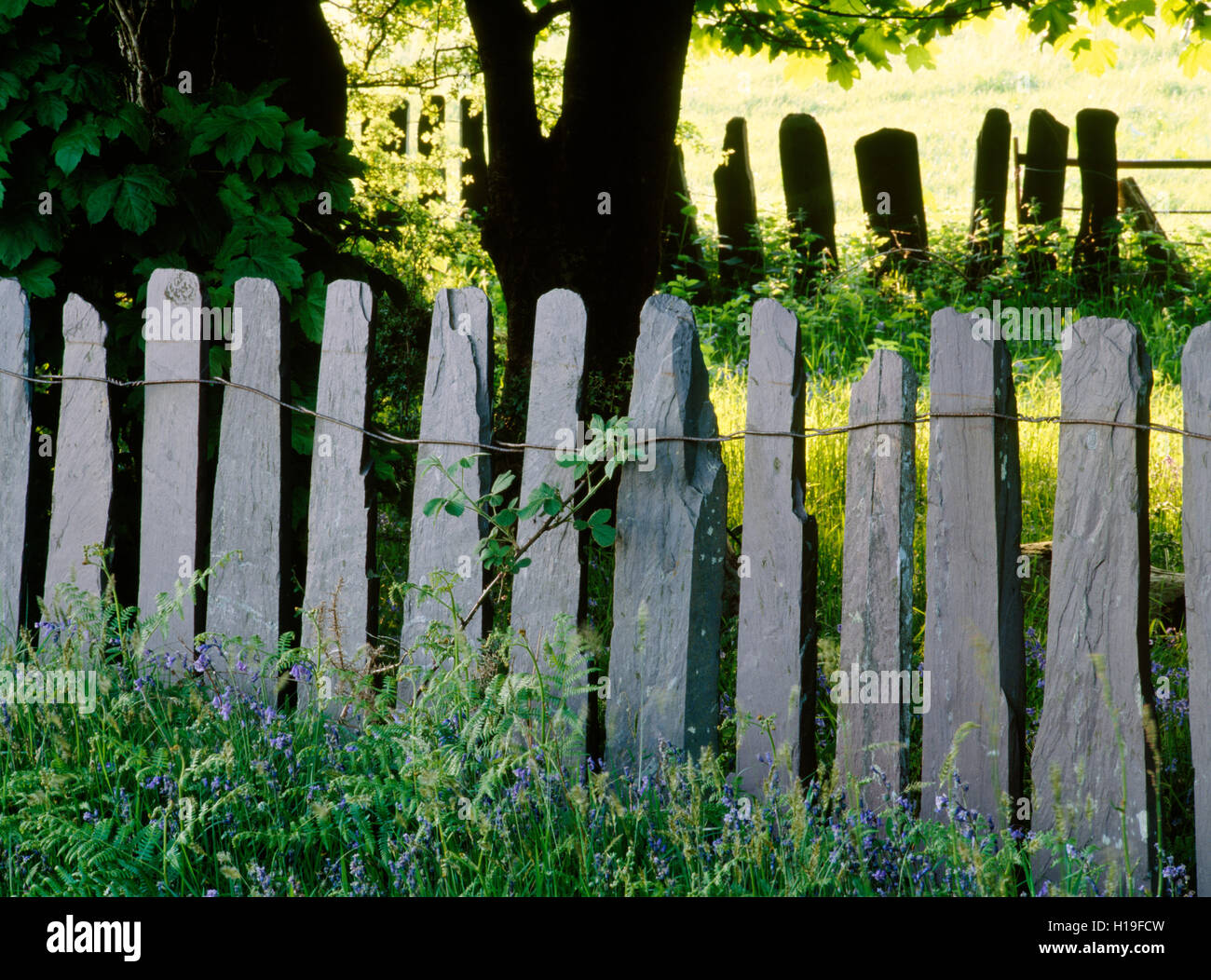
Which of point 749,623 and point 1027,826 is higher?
point 749,623

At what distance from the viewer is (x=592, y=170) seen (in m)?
4.94

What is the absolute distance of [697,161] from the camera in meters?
21.2

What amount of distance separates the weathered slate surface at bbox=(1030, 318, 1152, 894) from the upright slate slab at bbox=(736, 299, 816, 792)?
523mm

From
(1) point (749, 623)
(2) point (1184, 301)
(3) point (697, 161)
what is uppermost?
(3) point (697, 161)

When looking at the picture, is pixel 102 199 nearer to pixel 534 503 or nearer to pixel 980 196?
pixel 534 503

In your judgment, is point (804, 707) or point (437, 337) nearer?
point (804, 707)

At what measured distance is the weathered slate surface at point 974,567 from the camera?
239cm

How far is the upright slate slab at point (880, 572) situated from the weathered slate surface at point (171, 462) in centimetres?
177

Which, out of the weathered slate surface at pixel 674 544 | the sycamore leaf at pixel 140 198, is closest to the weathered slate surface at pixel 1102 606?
the weathered slate surface at pixel 674 544

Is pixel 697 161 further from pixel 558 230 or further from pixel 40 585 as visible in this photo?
pixel 40 585

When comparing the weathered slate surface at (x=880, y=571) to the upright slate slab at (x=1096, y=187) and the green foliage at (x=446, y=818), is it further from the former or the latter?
the upright slate slab at (x=1096, y=187)

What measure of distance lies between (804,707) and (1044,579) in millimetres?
2232

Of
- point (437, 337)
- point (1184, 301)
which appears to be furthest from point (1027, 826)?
point (1184, 301)

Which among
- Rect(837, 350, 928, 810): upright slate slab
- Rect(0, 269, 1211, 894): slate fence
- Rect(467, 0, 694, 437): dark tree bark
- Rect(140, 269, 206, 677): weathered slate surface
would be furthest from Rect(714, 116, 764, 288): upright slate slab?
Rect(837, 350, 928, 810): upright slate slab
